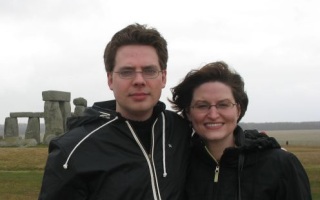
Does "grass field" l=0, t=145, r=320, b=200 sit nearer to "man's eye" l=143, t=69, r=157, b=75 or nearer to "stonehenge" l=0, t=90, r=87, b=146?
"stonehenge" l=0, t=90, r=87, b=146

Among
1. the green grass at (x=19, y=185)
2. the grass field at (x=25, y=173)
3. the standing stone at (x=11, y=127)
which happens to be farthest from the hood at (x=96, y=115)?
the standing stone at (x=11, y=127)

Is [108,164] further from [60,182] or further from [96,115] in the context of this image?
[96,115]

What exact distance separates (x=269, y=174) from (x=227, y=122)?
0.51 meters

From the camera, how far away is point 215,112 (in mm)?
3787

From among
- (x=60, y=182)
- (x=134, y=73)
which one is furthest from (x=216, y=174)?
(x=60, y=182)

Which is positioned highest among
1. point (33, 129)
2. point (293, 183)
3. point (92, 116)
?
point (92, 116)

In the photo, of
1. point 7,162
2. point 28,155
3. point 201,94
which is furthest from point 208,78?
point 28,155

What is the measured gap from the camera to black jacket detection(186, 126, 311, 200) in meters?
3.53

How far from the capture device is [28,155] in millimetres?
19688

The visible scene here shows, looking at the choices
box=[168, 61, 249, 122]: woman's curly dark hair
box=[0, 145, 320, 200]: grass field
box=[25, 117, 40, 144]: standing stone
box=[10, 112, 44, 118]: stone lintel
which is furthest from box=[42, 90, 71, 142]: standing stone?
box=[168, 61, 249, 122]: woman's curly dark hair

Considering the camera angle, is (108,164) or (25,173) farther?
(25,173)

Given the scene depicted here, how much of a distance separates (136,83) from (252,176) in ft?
3.40

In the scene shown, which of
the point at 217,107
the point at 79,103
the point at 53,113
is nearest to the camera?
the point at 217,107

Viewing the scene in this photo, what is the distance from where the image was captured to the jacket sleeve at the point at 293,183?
3.48m
